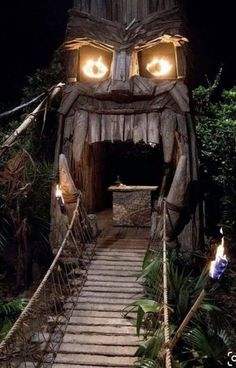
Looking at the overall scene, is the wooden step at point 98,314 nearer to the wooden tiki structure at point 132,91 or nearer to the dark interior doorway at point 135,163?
the wooden tiki structure at point 132,91

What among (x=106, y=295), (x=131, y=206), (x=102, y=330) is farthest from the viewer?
(x=131, y=206)

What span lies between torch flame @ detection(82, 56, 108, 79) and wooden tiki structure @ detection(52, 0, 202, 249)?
1.0 inches

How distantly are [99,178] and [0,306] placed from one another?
20.4ft

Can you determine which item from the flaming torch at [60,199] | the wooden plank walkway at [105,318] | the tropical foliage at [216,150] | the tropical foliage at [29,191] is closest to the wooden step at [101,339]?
the wooden plank walkway at [105,318]

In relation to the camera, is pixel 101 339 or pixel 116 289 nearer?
pixel 101 339

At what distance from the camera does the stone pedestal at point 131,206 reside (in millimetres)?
11250

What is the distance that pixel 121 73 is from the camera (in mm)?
9094

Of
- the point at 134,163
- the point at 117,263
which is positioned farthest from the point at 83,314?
the point at 134,163

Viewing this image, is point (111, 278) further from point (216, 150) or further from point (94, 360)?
point (216, 150)

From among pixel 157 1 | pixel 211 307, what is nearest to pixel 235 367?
pixel 211 307

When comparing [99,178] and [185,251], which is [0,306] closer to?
[185,251]

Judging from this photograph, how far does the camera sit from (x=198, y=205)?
9.21 m

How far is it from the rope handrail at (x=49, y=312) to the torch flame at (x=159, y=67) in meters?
3.61

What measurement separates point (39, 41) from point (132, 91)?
995 centimetres
